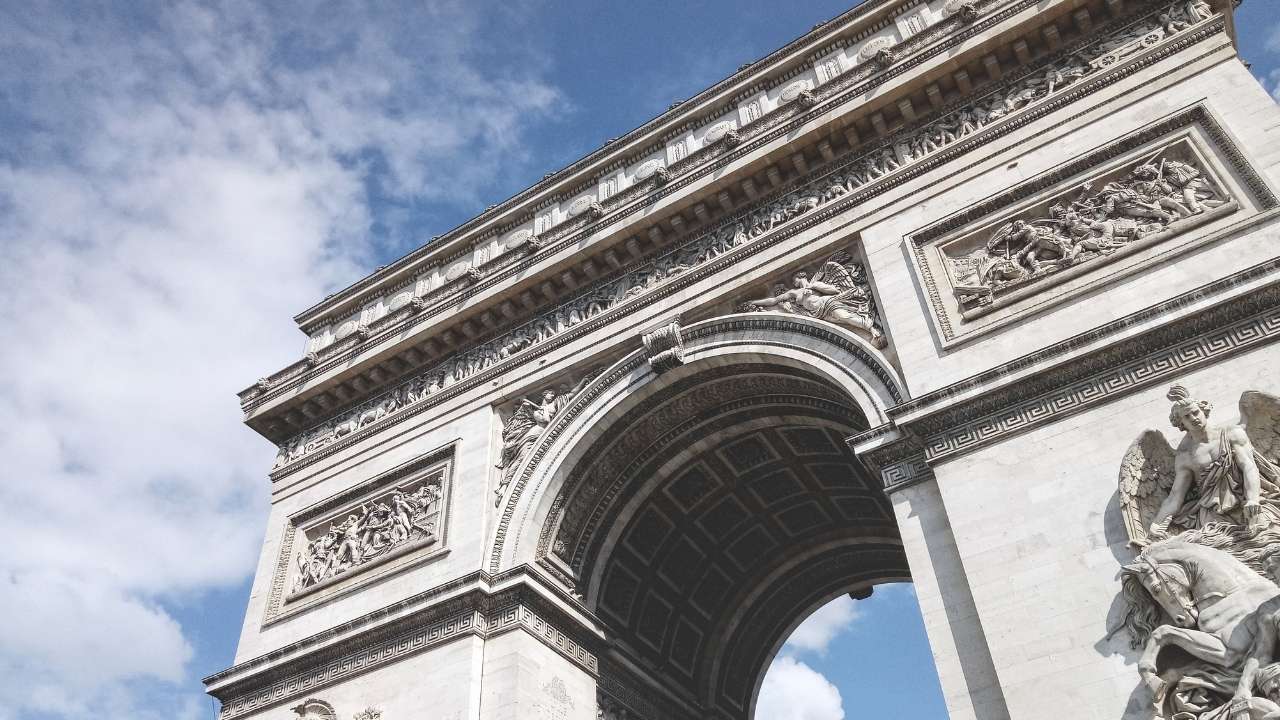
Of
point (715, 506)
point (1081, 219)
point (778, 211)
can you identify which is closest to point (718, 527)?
point (715, 506)

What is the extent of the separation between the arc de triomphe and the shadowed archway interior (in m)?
0.07

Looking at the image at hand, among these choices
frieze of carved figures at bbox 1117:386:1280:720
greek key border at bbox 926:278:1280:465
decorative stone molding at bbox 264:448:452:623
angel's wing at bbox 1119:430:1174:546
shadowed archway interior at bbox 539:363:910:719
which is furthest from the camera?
decorative stone molding at bbox 264:448:452:623

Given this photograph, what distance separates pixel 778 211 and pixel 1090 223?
4533 millimetres

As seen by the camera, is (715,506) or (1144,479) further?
(715,506)

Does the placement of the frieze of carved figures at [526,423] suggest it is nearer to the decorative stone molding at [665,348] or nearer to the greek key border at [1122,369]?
the decorative stone molding at [665,348]

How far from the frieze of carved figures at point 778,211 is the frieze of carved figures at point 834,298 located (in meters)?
1.09

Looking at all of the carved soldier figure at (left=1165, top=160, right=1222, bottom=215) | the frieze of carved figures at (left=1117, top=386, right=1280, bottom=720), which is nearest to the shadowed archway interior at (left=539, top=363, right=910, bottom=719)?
Result: the frieze of carved figures at (left=1117, top=386, right=1280, bottom=720)

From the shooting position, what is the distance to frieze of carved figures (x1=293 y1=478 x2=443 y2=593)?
15055 millimetres

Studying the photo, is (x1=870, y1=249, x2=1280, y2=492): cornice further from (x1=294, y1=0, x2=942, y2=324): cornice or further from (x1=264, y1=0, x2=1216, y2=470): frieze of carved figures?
(x1=294, y1=0, x2=942, y2=324): cornice

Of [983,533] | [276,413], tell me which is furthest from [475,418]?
[983,533]

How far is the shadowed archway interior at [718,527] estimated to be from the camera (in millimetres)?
14680

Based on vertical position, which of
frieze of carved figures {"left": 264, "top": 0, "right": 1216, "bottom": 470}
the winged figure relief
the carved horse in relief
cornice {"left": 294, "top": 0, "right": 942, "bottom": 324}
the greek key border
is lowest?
the carved horse in relief

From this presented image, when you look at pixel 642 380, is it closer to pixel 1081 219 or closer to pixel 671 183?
pixel 671 183

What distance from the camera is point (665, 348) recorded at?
14.3 m
